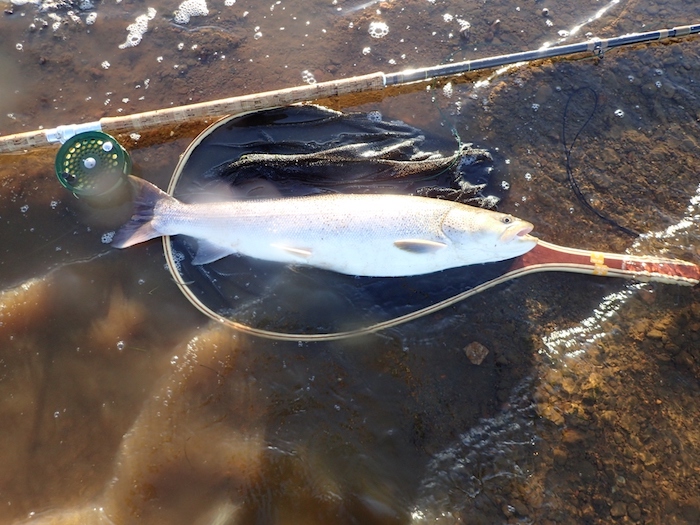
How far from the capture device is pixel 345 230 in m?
3.86

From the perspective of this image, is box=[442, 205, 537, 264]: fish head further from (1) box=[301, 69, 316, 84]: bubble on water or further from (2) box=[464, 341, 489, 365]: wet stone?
(1) box=[301, 69, 316, 84]: bubble on water

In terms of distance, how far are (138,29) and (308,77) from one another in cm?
215

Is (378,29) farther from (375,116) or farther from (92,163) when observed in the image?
(92,163)

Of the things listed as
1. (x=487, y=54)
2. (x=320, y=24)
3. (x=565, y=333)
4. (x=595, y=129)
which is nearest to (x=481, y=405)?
(x=565, y=333)

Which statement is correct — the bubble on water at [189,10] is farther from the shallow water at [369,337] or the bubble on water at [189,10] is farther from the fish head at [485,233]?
the fish head at [485,233]

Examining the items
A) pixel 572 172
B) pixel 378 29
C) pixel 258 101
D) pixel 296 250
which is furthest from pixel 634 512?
pixel 378 29

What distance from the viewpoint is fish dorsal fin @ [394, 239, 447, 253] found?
380 cm

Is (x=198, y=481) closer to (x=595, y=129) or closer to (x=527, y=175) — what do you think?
(x=527, y=175)

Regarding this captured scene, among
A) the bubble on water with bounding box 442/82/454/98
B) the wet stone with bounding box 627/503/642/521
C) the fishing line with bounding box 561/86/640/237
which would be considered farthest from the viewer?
the bubble on water with bounding box 442/82/454/98

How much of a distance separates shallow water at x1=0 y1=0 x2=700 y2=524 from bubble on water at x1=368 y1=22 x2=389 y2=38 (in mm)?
111

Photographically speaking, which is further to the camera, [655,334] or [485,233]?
[655,334]

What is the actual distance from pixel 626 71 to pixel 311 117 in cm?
383

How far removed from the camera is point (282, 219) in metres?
3.91

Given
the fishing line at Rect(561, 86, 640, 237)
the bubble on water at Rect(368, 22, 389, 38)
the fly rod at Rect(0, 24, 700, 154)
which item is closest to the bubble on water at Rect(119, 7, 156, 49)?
the fly rod at Rect(0, 24, 700, 154)
